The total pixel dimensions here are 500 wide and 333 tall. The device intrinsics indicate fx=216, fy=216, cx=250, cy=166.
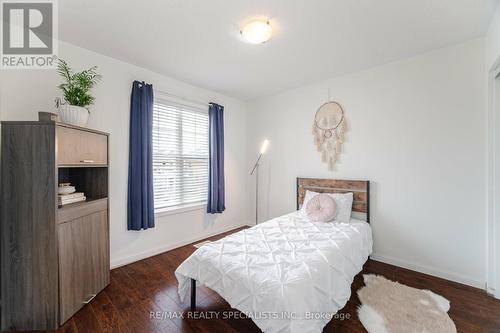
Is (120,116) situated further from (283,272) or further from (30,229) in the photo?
(283,272)

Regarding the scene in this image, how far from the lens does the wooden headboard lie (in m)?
2.99

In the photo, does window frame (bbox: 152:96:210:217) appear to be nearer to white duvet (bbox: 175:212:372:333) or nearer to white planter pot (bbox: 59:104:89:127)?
white planter pot (bbox: 59:104:89:127)

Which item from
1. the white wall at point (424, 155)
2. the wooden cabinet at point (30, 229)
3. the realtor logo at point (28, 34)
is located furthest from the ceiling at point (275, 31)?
the wooden cabinet at point (30, 229)

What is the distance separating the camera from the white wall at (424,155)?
2.34 meters

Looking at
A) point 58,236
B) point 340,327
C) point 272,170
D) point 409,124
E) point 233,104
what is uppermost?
point 233,104

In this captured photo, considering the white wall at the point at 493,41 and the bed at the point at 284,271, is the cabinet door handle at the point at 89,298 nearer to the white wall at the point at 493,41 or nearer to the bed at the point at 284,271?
the bed at the point at 284,271

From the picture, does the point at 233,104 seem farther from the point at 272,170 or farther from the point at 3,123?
the point at 3,123

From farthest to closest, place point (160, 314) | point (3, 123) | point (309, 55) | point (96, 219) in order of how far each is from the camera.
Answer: point (309, 55)
point (96, 219)
point (160, 314)
point (3, 123)

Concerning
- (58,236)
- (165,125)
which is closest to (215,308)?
(58,236)

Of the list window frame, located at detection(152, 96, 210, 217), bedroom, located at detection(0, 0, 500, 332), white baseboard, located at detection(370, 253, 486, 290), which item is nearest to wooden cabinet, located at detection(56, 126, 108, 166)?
bedroom, located at detection(0, 0, 500, 332)

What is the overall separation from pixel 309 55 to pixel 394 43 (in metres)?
0.90

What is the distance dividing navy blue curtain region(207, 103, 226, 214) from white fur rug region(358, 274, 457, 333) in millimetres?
2460

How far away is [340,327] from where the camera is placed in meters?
1.76

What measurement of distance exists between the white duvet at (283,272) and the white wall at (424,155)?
27.7 inches
